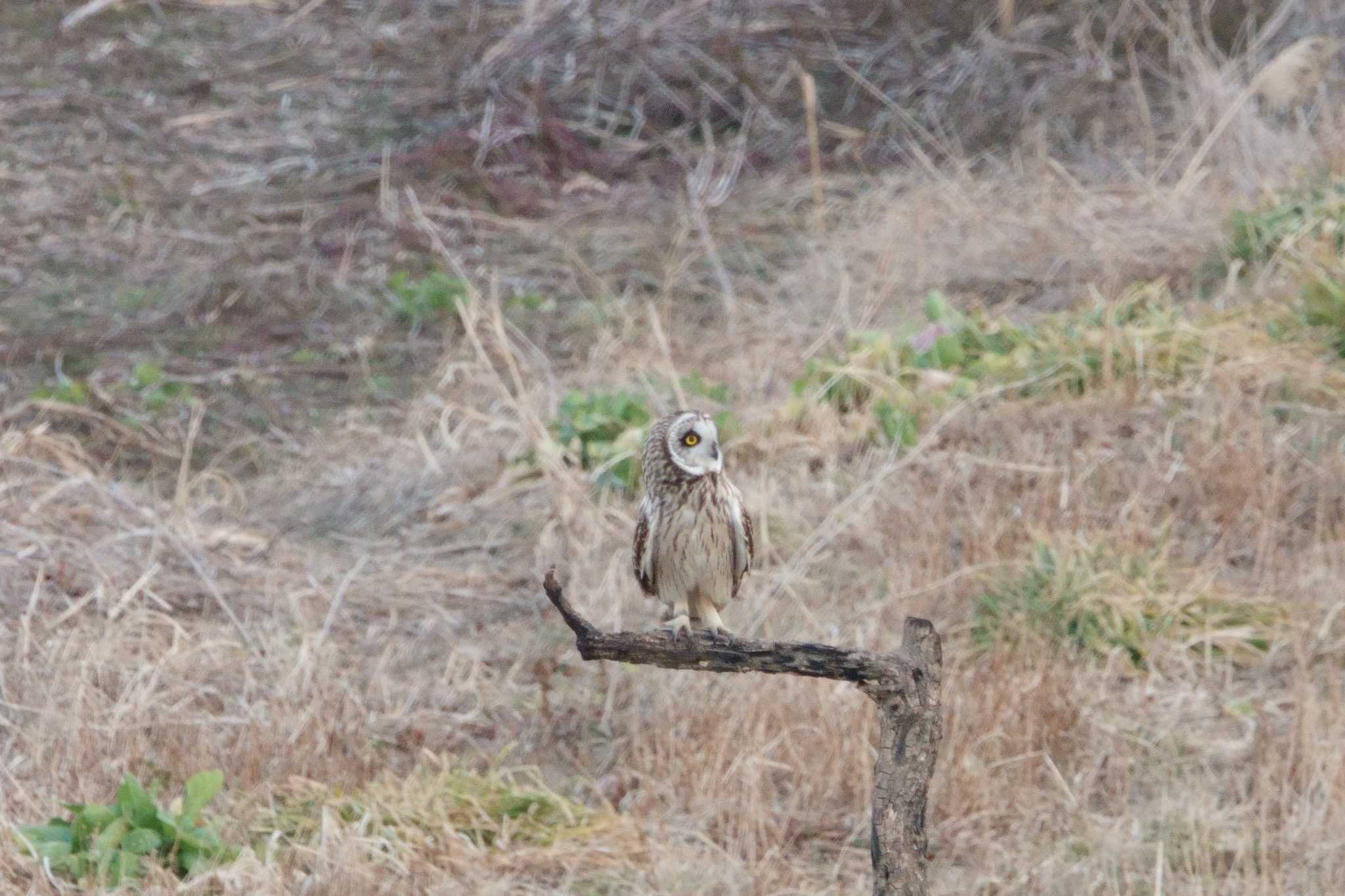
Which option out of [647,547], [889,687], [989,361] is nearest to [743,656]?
[889,687]

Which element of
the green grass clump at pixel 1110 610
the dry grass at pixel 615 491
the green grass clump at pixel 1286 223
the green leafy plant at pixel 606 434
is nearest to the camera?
the dry grass at pixel 615 491

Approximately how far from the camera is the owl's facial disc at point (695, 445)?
279 centimetres

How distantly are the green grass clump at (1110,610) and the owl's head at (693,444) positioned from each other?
3072mm

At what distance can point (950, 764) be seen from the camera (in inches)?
201

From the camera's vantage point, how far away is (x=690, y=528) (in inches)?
120

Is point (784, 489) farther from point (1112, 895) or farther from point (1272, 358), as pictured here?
point (1112, 895)

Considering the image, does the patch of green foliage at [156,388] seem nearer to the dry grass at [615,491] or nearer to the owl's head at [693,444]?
the dry grass at [615,491]

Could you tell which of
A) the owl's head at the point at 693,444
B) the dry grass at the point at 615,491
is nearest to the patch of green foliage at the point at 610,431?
the dry grass at the point at 615,491

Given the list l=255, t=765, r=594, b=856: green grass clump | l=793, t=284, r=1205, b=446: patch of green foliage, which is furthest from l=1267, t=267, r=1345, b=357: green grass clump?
l=255, t=765, r=594, b=856: green grass clump

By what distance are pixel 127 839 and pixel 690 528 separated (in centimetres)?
208

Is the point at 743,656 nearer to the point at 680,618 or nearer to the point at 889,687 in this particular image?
the point at 889,687

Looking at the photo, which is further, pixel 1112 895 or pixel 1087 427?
pixel 1087 427

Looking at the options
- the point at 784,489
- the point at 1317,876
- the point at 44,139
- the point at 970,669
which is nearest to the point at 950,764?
the point at 970,669

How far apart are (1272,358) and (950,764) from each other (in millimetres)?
3027
